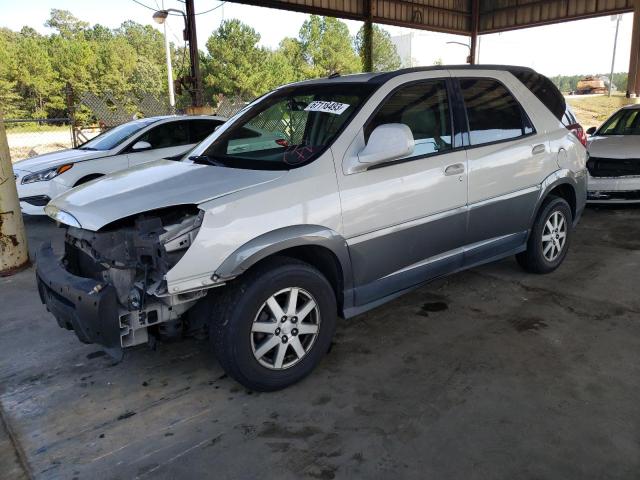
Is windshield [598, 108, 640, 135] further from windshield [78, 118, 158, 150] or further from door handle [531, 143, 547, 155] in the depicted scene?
windshield [78, 118, 158, 150]

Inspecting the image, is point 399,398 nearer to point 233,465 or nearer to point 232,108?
point 233,465

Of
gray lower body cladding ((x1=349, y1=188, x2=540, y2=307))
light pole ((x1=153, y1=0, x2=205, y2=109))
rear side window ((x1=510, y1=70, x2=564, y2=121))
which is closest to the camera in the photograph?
gray lower body cladding ((x1=349, y1=188, x2=540, y2=307))

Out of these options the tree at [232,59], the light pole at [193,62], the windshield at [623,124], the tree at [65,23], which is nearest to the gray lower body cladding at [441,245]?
the windshield at [623,124]

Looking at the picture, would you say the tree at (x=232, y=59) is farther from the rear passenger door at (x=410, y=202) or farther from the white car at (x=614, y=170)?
the rear passenger door at (x=410, y=202)

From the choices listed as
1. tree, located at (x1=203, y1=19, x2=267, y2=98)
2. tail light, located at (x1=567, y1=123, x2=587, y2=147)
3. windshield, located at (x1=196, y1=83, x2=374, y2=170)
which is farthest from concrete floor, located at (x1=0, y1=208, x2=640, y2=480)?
tree, located at (x1=203, y1=19, x2=267, y2=98)

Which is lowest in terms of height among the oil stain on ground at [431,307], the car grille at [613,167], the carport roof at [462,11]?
the oil stain on ground at [431,307]

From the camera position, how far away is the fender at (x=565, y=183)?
4449 mm

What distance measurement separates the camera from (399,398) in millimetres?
2963

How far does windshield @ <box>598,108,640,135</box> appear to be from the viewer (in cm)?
824

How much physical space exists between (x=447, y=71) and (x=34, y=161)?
6455 mm

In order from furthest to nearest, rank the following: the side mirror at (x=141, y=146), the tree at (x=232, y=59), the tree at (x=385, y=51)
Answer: the tree at (x=385, y=51) → the tree at (x=232, y=59) → the side mirror at (x=141, y=146)

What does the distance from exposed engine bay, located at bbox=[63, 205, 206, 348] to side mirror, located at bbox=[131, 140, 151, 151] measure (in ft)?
15.8

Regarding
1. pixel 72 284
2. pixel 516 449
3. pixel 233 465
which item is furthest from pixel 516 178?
pixel 72 284

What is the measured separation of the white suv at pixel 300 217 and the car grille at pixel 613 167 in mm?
3763
